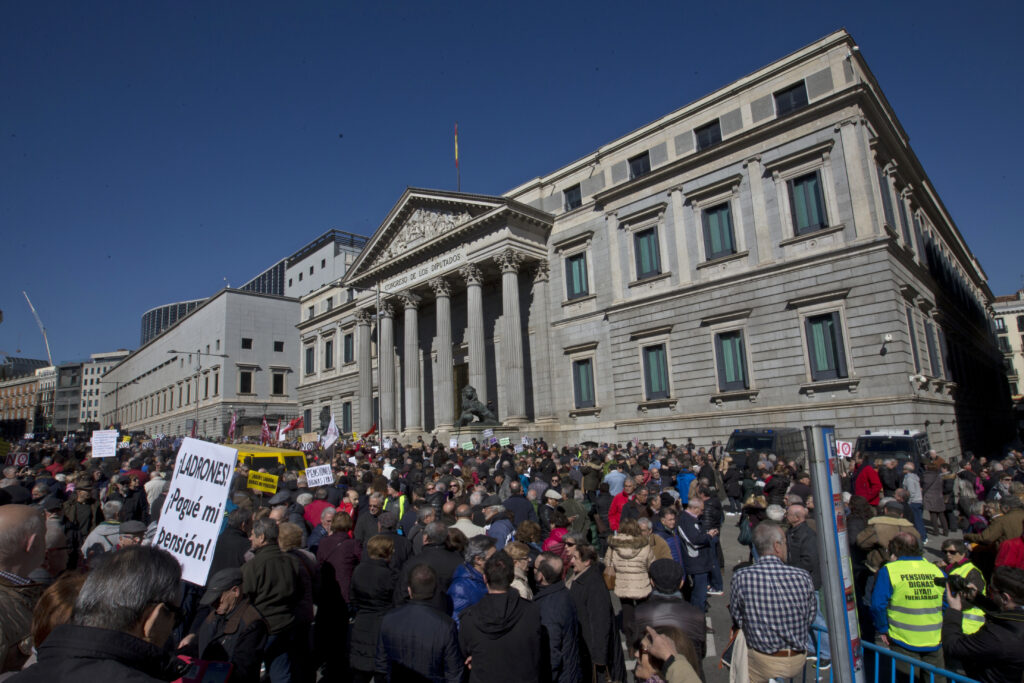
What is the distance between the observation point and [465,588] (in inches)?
207

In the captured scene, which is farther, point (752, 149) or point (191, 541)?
point (752, 149)

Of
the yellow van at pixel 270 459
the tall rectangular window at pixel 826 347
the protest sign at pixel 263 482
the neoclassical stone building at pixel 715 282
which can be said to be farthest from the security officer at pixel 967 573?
the tall rectangular window at pixel 826 347

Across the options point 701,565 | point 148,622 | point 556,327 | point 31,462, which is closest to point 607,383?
point 556,327

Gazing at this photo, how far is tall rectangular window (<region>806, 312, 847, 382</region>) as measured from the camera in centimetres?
2167

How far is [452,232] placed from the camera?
32125mm

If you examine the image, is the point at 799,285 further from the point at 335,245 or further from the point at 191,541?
the point at 335,245

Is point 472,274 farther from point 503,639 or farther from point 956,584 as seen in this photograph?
point 503,639

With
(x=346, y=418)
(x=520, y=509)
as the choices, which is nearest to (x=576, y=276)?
(x=520, y=509)

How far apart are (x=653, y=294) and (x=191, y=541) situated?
24743 millimetres

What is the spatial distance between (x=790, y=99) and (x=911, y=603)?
2428cm

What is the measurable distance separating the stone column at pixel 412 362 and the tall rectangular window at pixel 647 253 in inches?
559

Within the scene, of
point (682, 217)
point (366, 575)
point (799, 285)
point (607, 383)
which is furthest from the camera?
point (607, 383)

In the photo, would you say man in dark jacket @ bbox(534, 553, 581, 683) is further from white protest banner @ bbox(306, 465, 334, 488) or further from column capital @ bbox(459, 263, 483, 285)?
column capital @ bbox(459, 263, 483, 285)

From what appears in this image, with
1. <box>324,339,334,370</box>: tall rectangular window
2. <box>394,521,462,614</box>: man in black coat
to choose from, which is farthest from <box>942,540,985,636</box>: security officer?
<box>324,339,334,370</box>: tall rectangular window
